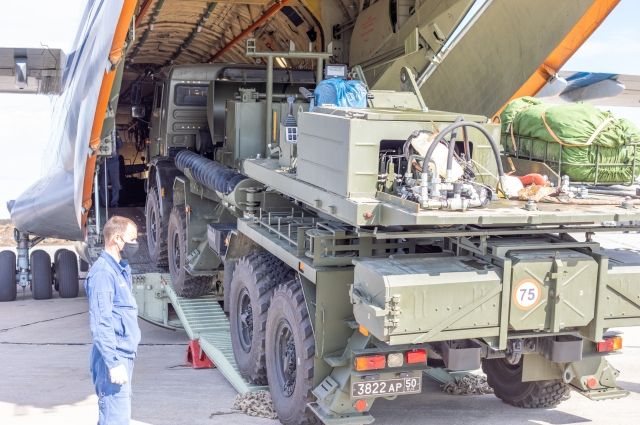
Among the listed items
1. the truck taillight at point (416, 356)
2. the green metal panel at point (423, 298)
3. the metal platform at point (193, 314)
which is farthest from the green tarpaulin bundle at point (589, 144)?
the metal platform at point (193, 314)

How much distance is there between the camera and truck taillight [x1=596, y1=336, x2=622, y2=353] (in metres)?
5.97

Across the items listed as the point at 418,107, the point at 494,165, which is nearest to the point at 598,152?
the point at 494,165

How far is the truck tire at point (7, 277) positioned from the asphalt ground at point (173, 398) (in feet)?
8.82

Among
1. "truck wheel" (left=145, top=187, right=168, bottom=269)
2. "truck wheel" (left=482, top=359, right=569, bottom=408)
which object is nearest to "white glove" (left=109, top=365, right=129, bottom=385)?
"truck wheel" (left=482, top=359, right=569, bottom=408)

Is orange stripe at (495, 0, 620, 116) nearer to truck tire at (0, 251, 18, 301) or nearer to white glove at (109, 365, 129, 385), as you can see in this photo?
white glove at (109, 365, 129, 385)

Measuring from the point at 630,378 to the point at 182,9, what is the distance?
23.8 feet

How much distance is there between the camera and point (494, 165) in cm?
619

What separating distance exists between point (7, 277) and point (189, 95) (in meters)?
3.91

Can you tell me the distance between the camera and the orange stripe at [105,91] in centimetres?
731

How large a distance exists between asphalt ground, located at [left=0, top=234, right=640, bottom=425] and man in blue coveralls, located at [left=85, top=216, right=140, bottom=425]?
1612 mm

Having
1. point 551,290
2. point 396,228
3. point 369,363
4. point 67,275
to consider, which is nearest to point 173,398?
point 369,363

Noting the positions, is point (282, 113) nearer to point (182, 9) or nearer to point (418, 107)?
point (418, 107)

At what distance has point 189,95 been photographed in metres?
10.6

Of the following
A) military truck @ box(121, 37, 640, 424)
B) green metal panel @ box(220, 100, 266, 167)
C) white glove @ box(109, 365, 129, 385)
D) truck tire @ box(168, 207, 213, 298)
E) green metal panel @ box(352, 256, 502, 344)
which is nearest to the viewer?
white glove @ box(109, 365, 129, 385)
